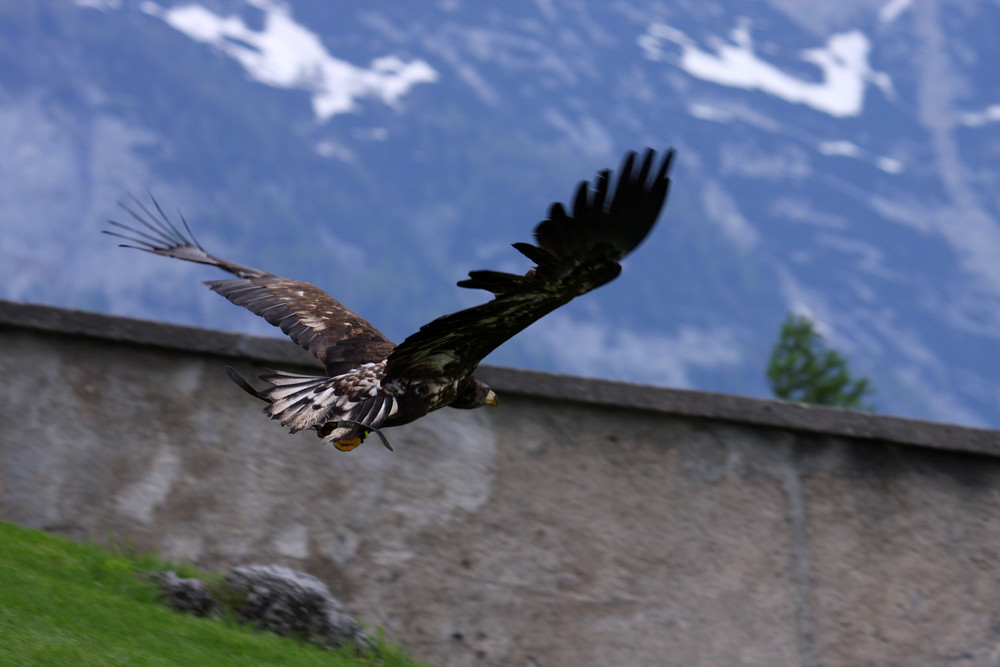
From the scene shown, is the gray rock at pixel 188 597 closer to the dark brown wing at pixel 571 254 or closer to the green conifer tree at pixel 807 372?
the dark brown wing at pixel 571 254

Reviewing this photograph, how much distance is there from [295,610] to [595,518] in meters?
1.75

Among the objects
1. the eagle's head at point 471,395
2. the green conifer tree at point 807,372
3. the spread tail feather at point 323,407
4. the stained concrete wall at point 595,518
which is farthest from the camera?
the green conifer tree at point 807,372

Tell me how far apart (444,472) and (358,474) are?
0.49m

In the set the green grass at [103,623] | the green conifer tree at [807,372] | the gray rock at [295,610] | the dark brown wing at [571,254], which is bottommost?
the green grass at [103,623]

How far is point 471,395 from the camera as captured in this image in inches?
201

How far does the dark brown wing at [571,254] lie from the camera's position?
3746mm

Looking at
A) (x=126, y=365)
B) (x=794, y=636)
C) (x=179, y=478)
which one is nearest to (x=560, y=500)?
(x=794, y=636)

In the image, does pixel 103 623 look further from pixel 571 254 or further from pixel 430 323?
pixel 571 254

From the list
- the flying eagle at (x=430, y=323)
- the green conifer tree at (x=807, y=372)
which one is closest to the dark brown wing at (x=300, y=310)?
the flying eagle at (x=430, y=323)

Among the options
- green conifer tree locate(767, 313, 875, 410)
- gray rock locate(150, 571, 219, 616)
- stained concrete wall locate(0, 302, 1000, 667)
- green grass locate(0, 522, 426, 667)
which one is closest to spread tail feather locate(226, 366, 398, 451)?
green grass locate(0, 522, 426, 667)

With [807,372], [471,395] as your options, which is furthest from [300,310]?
[807,372]

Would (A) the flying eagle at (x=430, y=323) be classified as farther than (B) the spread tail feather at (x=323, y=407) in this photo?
No

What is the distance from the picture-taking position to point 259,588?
18.0ft

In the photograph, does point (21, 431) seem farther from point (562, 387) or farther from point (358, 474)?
point (562, 387)
